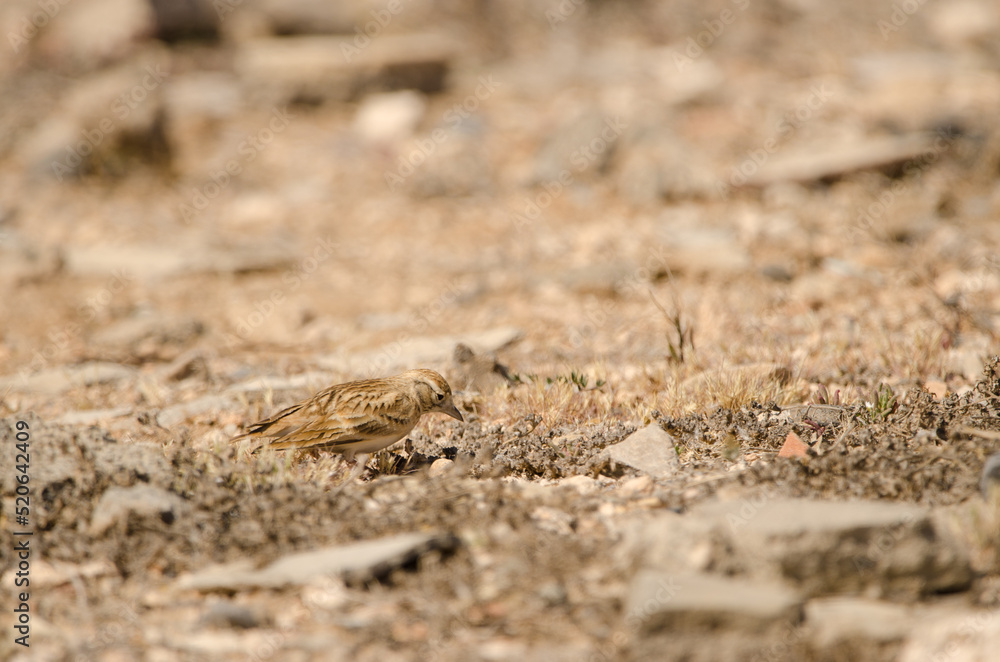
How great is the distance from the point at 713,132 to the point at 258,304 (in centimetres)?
642

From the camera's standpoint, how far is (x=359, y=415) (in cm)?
478

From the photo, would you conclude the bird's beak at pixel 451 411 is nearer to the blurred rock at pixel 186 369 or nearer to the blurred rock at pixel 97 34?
the blurred rock at pixel 186 369

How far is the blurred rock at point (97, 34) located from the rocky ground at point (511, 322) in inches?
2.0

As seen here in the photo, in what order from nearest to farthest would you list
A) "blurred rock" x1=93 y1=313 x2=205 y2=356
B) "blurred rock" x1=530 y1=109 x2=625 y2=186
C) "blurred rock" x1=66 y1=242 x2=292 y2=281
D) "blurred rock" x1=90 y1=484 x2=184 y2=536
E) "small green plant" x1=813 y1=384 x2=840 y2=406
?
"blurred rock" x1=90 y1=484 x2=184 y2=536 < "small green plant" x1=813 y1=384 x2=840 y2=406 < "blurred rock" x1=93 y1=313 x2=205 y2=356 < "blurred rock" x1=66 y1=242 x2=292 y2=281 < "blurred rock" x1=530 y1=109 x2=625 y2=186

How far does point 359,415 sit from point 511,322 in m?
3.58

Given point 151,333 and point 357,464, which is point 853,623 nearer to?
point 357,464

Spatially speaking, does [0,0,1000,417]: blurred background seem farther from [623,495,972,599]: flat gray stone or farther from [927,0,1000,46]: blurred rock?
[623,495,972,599]: flat gray stone

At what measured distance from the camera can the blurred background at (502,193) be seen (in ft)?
23.9

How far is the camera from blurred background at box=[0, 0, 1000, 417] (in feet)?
23.9

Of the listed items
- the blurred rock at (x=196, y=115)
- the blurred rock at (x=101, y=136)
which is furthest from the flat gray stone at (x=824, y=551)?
the blurred rock at (x=101, y=136)

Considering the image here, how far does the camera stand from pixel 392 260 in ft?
34.3

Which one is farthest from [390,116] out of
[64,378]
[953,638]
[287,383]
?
[953,638]

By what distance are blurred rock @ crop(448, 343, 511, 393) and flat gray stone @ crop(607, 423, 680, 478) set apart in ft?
4.30

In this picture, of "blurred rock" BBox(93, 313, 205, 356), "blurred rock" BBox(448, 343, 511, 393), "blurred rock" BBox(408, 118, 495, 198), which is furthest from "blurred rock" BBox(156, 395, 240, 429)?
"blurred rock" BBox(408, 118, 495, 198)
